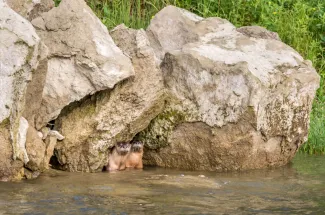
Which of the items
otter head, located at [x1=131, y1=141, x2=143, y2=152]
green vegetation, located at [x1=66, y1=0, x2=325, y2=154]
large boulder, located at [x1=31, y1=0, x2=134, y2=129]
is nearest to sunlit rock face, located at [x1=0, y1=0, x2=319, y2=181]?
large boulder, located at [x1=31, y1=0, x2=134, y2=129]

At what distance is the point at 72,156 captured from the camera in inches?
301

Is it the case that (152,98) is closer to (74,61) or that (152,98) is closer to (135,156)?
(135,156)

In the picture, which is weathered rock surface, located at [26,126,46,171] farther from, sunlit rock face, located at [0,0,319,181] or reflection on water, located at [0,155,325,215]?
reflection on water, located at [0,155,325,215]

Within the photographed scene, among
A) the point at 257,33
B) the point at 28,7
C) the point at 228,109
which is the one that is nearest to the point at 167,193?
the point at 228,109

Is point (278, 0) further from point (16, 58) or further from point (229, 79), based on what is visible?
point (16, 58)

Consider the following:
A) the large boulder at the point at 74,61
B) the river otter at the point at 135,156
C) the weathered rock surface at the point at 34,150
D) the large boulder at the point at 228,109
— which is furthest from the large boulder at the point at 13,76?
the large boulder at the point at 228,109

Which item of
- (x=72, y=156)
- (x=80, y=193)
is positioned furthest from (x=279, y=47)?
(x=80, y=193)

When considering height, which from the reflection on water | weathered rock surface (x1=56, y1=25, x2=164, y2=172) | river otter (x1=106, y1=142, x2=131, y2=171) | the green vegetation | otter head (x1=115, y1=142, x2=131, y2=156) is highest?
the green vegetation

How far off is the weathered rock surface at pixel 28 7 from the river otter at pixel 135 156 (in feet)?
6.08

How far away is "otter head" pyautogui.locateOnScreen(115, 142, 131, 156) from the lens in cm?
790

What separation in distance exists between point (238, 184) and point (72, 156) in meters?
1.76

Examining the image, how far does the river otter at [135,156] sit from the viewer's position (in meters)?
8.01

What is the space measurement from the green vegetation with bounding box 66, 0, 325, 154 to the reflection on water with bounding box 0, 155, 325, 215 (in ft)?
11.0

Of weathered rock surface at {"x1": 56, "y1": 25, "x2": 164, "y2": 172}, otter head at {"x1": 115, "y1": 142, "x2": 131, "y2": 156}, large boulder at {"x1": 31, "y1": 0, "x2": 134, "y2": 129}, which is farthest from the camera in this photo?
otter head at {"x1": 115, "y1": 142, "x2": 131, "y2": 156}
